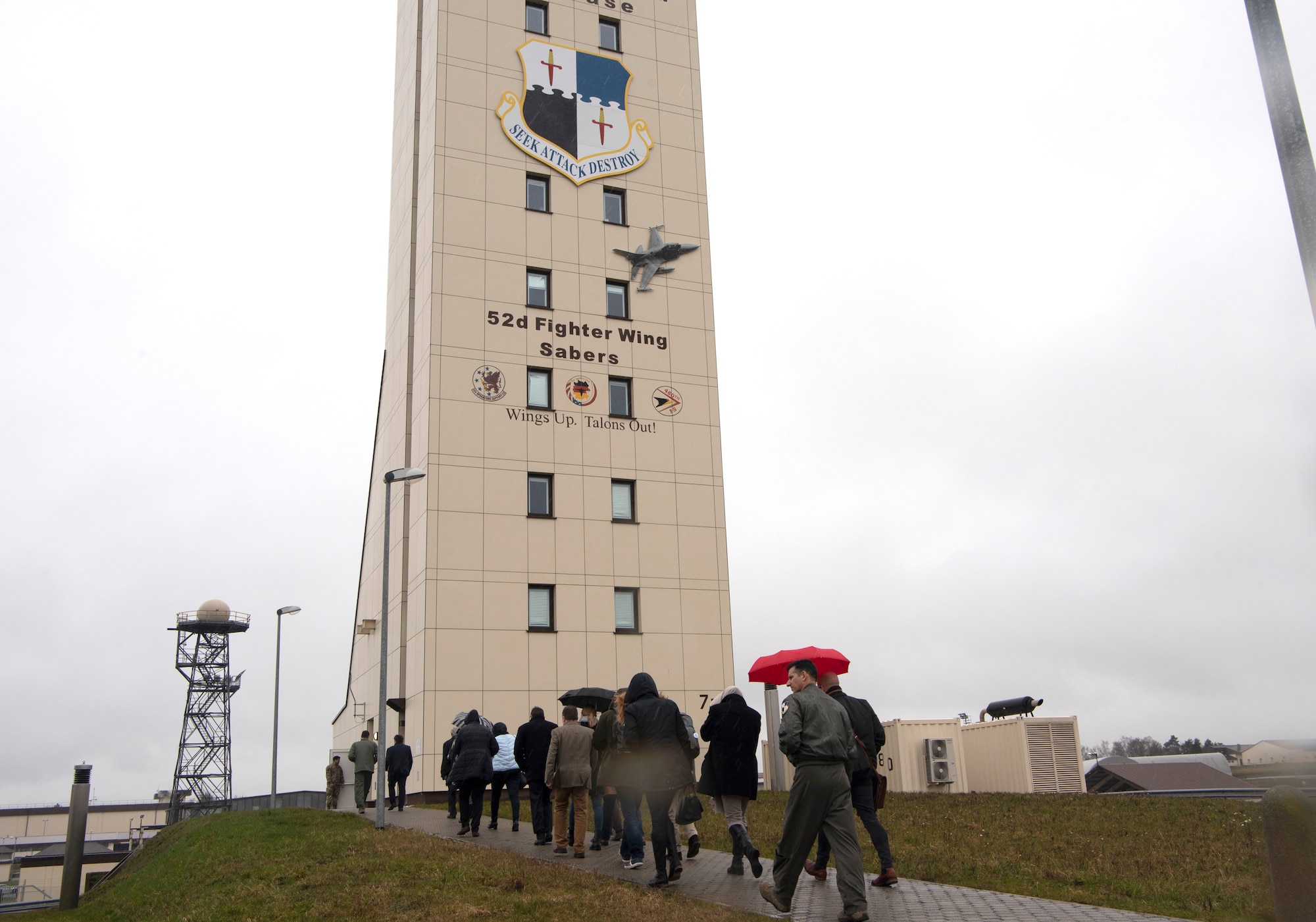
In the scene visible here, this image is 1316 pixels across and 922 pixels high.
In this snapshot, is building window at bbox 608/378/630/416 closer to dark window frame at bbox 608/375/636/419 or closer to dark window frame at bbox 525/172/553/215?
dark window frame at bbox 608/375/636/419

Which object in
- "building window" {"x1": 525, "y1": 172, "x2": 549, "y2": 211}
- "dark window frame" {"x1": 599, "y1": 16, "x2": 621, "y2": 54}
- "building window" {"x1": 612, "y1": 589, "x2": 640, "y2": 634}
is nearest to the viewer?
"building window" {"x1": 612, "y1": 589, "x2": 640, "y2": 634}

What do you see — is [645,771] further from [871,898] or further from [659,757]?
[871,898]

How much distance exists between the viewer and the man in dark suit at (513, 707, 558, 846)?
48.9 ft

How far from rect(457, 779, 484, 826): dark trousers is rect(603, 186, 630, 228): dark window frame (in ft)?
75.5

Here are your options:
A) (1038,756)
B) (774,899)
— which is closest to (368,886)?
(774,899)

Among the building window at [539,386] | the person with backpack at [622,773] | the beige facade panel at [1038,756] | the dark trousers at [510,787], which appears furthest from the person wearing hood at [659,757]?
the building window at [539,386]

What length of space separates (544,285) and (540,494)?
6729 millimetres

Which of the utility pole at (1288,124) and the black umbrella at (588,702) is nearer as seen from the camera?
the utility pole at (1288,124)

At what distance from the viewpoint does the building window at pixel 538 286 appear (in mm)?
34531

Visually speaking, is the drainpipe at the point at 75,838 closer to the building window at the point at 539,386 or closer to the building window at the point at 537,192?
the building window at the point at 539,386

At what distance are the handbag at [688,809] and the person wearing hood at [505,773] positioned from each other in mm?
5070

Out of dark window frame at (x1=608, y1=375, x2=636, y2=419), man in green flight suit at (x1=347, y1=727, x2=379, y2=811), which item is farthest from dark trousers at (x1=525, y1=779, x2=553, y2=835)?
dark window frame at (x1=608, y1=375, x2=636, y2=419)

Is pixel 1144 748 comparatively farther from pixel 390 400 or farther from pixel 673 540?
pixel 390 400

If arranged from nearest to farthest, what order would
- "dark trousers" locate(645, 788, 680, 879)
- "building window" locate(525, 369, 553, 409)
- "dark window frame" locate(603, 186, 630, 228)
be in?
"dark trousers" locate(645, 788, 680, 879), "building window" locate(525, 369, 553, 409), "dark window frame" locate(603, 186, 630, 228)
